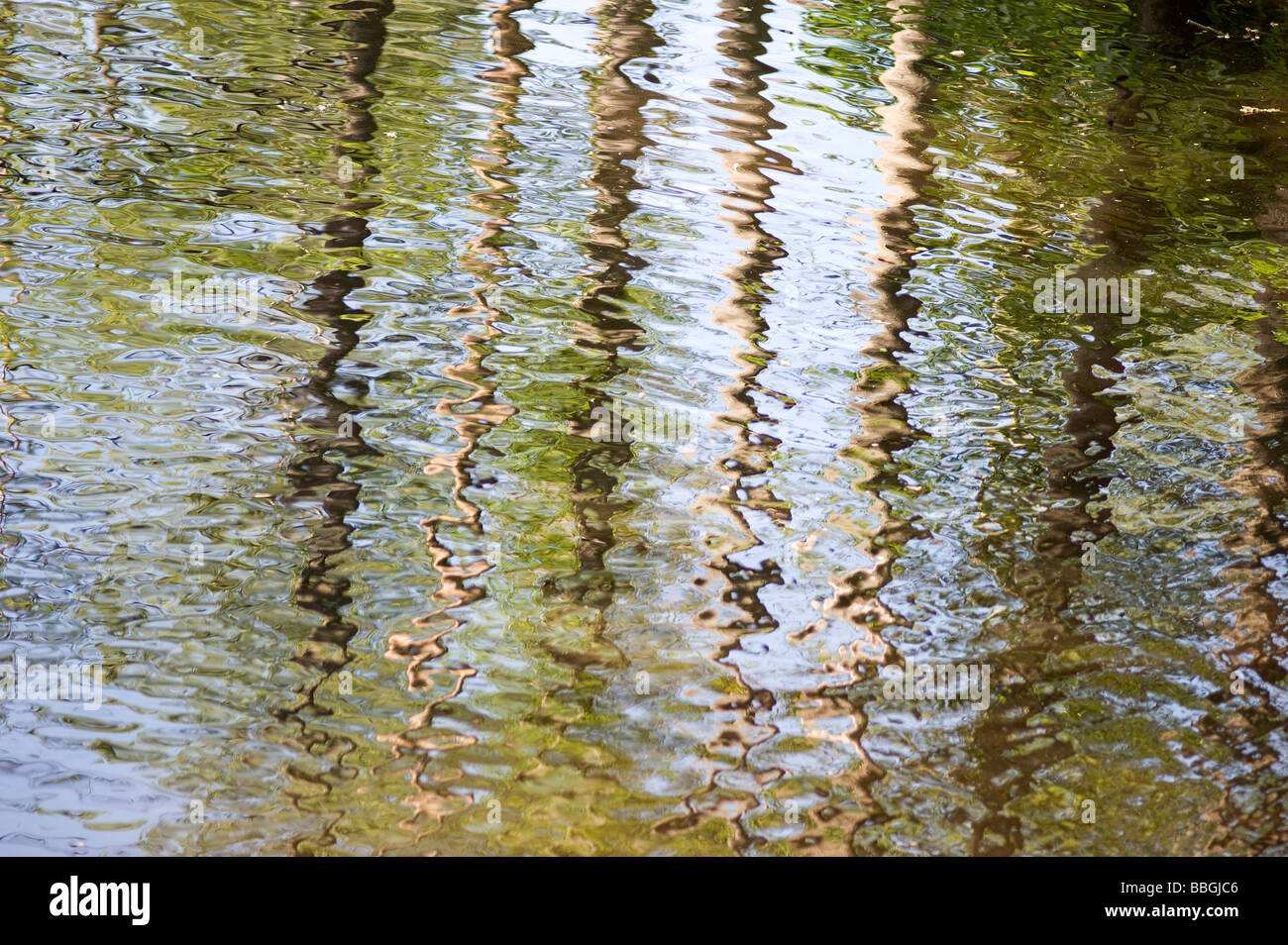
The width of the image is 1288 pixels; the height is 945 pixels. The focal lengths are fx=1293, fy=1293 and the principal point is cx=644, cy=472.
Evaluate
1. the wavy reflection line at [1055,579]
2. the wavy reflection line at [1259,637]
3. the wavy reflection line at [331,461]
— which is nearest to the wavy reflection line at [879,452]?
the wavy reflection line at [1055,579]

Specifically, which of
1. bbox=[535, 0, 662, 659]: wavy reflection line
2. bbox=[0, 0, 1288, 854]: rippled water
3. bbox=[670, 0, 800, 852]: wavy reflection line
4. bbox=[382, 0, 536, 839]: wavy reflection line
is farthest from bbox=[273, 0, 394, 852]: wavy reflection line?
bbox=[670, 0, 800, 852]: wavy reflection line

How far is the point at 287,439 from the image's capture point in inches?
254

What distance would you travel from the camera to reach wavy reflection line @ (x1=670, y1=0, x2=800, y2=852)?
4699 millimetres

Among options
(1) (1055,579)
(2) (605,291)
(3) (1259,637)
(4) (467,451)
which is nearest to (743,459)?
(4) (467,451)

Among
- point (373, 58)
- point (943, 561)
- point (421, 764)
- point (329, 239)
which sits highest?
point (373, 58)

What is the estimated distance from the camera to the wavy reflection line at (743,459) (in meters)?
4.70

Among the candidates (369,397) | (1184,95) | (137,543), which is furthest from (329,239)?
(1184,95)

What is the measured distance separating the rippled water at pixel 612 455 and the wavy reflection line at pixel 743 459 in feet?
0.10

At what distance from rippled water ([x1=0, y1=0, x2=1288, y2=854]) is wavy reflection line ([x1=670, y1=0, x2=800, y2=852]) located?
3 cm

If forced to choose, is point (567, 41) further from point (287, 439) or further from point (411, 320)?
point (287, 439)

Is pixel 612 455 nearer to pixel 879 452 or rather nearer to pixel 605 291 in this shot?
pixel 879 452

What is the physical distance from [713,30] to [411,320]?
21.6ft

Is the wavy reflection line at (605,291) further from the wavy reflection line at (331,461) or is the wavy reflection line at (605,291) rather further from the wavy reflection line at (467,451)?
the wavy reflection line at (331,461)

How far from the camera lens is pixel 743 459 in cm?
668
